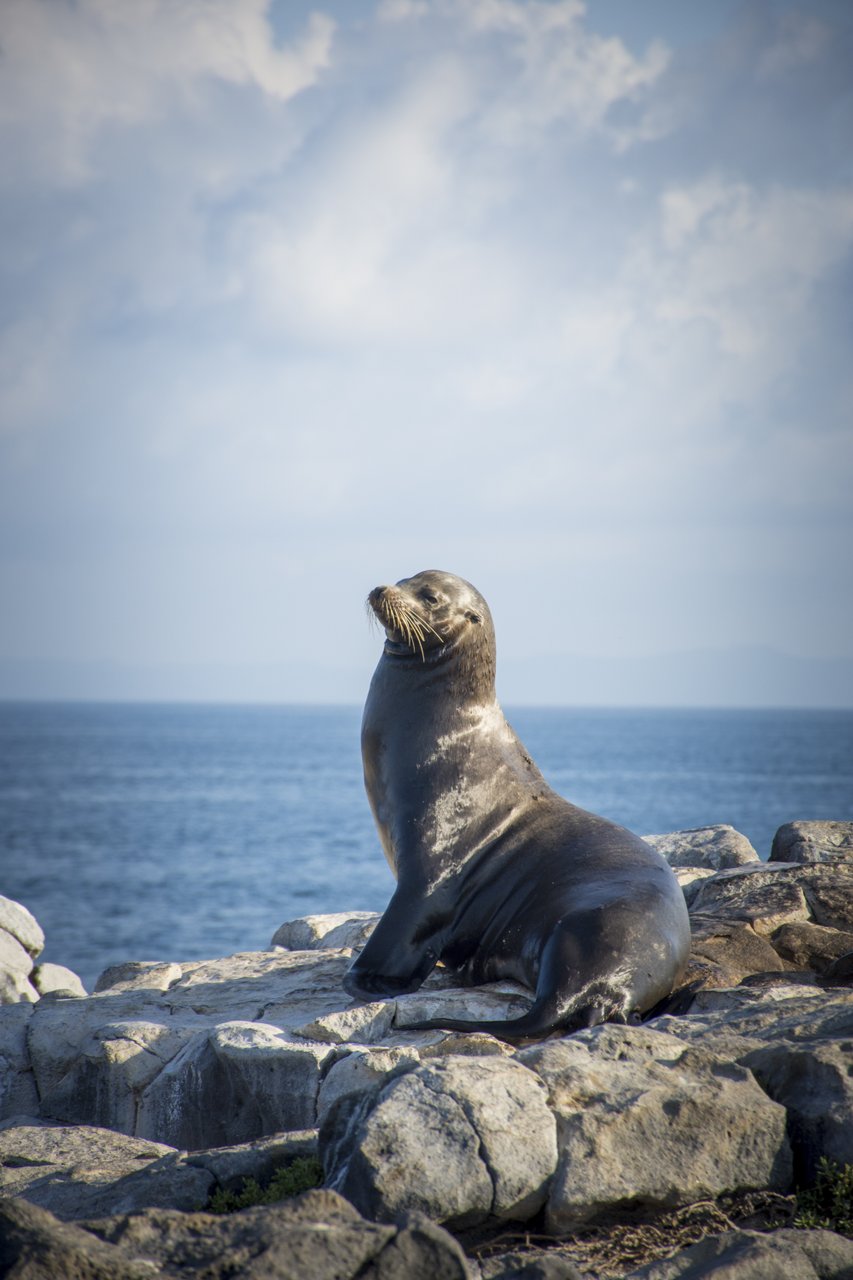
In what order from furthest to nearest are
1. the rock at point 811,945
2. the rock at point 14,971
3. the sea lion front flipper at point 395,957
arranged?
the rock at point 14,971
the rock at point 811,945
the sea lion front flipper at point 395,957

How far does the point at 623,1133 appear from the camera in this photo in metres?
4.12

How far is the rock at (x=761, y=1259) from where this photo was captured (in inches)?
142

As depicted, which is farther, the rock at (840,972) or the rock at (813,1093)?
the rock at (840,972)

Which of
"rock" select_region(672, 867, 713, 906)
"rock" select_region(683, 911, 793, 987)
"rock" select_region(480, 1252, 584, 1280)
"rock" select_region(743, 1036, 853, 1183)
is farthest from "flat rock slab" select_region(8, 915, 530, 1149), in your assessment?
"rock" select_region(672, 867, 713, 906)

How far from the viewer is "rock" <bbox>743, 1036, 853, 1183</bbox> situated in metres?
4.29

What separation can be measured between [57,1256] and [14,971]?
907 centimetres

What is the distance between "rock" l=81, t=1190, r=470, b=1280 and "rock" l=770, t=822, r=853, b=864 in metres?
7.07

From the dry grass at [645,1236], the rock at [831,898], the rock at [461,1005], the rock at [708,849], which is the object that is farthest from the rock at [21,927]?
the dry grass at [645,1236]

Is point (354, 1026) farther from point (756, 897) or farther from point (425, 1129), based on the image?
point (756, 897)

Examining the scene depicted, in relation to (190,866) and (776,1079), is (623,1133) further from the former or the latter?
(190,866)

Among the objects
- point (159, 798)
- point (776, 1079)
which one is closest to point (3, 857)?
point (159, 798)

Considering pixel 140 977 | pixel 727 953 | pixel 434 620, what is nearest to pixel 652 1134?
pixel 727 953

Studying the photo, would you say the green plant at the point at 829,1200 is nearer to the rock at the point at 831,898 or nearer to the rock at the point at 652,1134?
the rock at the point at 652,1134

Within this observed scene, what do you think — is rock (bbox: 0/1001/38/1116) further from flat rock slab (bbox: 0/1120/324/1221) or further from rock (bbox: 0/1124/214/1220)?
flat rock slab (bbox: 0/1120/324/1221)
